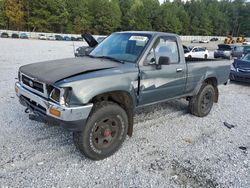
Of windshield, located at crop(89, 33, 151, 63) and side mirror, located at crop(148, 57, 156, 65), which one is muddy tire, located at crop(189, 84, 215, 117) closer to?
side mirror, located at crop(148, 57, 156, 65)

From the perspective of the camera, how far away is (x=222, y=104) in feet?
23.8

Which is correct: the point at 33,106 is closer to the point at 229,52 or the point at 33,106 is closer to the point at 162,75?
the point at 162,75

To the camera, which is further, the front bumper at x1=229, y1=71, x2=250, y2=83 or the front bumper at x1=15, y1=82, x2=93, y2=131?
the front bumper at x1=229, y1=71, x2=250, y2=83

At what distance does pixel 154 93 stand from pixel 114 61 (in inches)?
36.7

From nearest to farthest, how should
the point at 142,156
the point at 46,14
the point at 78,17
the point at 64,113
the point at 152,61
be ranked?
the point at 64,113, the point at 142,156, the point at 152,61, the point at 46,14, the point at 78,17

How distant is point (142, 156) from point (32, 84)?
6.78ft

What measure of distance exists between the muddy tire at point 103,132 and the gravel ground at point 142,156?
0.56ft

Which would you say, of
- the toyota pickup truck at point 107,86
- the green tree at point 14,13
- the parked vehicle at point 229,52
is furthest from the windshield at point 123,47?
the green tree at point 14,13

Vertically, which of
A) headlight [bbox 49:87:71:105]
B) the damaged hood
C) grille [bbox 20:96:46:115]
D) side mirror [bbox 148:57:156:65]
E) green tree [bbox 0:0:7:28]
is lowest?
grille [bbox 20:96:46:115]

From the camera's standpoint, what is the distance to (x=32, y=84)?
3.74 m

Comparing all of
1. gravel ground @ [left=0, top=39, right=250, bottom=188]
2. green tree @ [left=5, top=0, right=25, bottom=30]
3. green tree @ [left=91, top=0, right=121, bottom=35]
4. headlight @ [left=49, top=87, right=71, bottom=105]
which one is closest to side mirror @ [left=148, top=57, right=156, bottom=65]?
gravel ground @ [left=0, top=39, right=250, bottom=188]

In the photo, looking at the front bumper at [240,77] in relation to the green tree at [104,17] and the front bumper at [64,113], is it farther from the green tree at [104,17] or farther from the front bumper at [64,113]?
the green tree at [104,17]

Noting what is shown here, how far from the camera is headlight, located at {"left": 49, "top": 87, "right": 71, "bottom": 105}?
3230 mm

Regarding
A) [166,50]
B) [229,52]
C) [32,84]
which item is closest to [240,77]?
[166,50]
